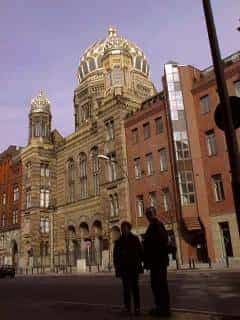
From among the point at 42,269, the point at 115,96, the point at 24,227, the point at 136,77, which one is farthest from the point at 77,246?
the point at 136,77

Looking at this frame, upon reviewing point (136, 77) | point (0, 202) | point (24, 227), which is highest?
point (136, 77)

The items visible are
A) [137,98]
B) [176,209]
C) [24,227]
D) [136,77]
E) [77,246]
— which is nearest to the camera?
[176,209]

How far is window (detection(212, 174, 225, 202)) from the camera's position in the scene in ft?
110

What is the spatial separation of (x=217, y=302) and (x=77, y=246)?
4335 centimetres

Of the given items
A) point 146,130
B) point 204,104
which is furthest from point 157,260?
point 146,130

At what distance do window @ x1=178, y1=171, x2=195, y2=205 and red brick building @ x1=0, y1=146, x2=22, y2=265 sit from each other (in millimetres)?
34824

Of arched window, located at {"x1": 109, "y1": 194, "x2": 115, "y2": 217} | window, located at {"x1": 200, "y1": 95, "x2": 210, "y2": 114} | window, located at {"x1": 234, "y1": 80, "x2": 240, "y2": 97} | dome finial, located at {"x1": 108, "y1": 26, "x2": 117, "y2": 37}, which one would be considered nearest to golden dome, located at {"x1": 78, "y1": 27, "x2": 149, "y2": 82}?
dome finial, located at {"x1": 108, "y1": 26, "x2": 117, "y2": 37}

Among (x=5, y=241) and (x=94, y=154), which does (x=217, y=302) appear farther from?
(x=5, y=241)

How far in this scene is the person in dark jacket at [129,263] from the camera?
329 inches

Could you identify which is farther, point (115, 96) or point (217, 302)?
point (115, 96)

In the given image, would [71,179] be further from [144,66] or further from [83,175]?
[144,66]

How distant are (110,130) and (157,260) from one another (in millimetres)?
39497

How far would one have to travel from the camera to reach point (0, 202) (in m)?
70.0

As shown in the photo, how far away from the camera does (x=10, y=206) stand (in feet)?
216
